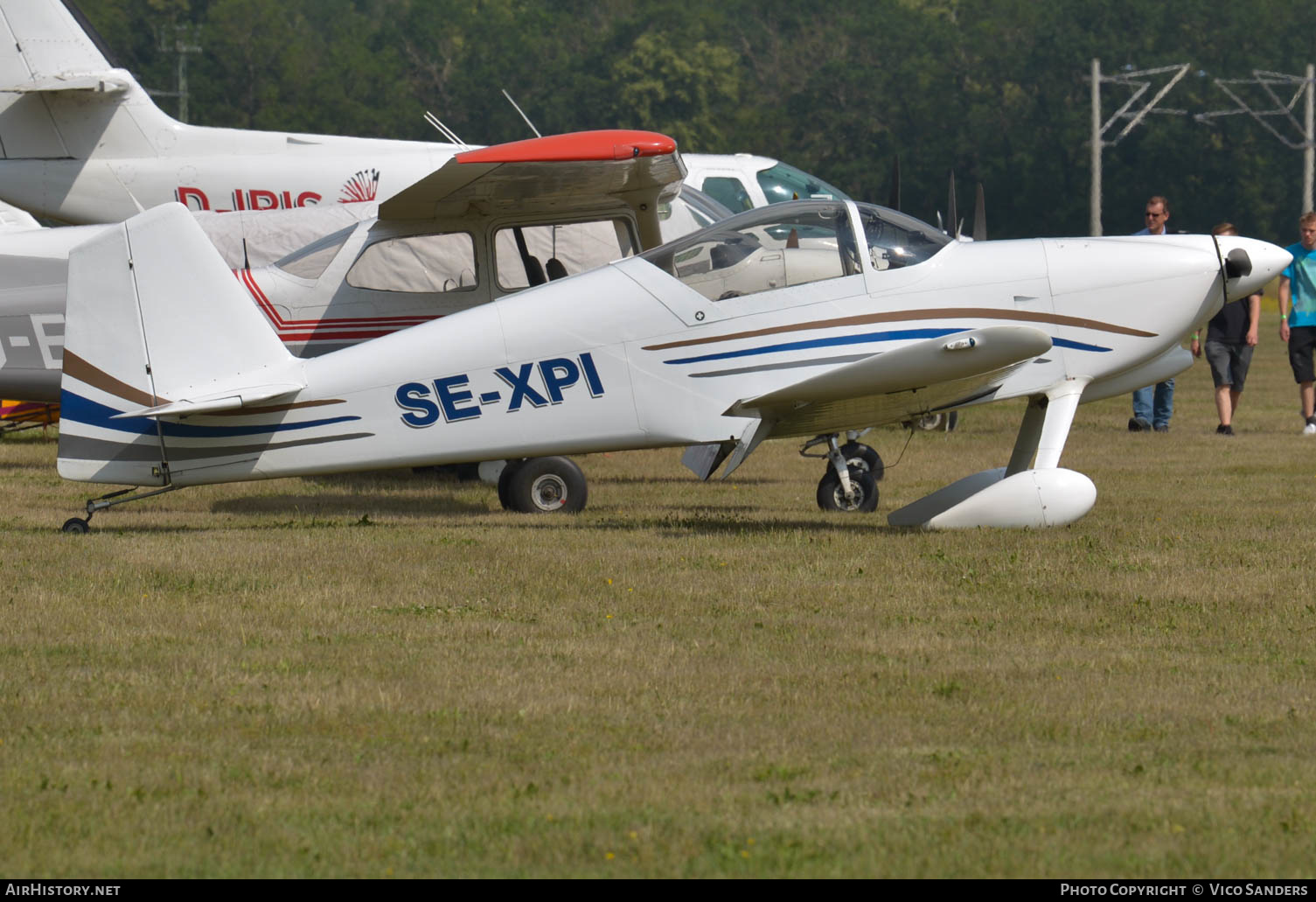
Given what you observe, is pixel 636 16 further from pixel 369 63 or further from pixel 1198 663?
pixel 1198 663

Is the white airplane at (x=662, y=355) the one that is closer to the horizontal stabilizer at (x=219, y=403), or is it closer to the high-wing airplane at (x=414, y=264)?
the horizontal stabilizer at (x=219, y=403)

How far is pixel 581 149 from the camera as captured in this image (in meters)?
9.61

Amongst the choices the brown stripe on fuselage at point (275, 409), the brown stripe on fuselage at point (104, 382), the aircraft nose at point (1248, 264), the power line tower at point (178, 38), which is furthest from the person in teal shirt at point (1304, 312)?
the power line tower at point (178, 38)

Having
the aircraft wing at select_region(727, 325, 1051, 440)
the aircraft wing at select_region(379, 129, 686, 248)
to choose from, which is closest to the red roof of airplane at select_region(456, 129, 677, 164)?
the aircraft wing at select_region(379, 129, 686, 248)

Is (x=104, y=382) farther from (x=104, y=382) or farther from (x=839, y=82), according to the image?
(x=839, y=82)

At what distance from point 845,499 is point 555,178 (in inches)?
114

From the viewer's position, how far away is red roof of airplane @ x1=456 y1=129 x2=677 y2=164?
31.4ft

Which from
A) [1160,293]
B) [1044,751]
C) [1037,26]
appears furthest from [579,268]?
[1037,26]

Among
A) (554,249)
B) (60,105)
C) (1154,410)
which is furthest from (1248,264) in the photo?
(60,105)

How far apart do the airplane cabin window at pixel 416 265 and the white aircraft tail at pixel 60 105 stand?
574 cm

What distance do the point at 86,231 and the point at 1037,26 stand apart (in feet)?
227

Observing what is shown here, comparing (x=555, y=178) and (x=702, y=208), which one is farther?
(x=702, y=208)

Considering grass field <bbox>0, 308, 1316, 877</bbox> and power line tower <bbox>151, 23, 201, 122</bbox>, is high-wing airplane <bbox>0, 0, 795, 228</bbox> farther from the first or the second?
power line tower <bbox>151, 23, 201, 122</bbox>

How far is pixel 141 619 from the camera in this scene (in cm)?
699
